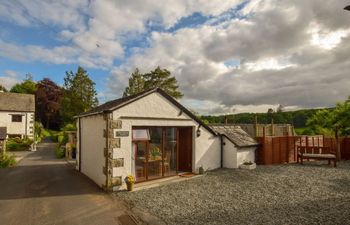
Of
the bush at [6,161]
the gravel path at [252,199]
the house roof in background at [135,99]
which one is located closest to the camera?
the gravel path at [252,199]

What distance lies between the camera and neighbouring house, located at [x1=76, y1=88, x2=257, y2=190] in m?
10.7

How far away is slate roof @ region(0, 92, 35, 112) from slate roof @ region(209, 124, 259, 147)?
29592 millimetres

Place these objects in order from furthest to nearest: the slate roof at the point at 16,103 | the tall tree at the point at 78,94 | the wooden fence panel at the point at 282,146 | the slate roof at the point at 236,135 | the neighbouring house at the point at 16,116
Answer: the tall tree at the point at 78,94, the slate roof at the point at 16,103, the neighbouring house at the point at 16,116, the wooden fence panel at the point at 282,146, the slate roof at the point at 236,135

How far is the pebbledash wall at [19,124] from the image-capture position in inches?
1294

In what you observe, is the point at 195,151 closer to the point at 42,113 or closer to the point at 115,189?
A: the point at 115,189

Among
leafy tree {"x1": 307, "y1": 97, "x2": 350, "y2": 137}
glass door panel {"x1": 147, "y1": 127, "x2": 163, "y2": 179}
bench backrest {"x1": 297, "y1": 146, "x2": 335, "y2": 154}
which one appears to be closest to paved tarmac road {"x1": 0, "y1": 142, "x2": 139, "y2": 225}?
glass door panel {"x1": 147, "y1": 127, "x2": 163, "y2": 179}

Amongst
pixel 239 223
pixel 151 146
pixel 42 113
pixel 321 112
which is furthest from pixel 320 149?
pixel 42 113

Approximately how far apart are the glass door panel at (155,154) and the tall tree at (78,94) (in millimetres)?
29698

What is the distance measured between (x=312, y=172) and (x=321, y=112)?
8130mm

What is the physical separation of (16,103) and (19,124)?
10.6ft

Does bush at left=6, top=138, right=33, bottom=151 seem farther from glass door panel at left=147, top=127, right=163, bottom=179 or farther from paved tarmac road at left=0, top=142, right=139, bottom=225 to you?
glass door panel at left=147, top=127, right=163, bottom=179

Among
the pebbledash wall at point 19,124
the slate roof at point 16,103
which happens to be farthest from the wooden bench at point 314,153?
the slate roof at point 16,103

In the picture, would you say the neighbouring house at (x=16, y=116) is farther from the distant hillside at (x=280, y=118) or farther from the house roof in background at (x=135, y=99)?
the distant hillside at (x=280, y=118)

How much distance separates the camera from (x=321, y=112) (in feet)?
66.7
